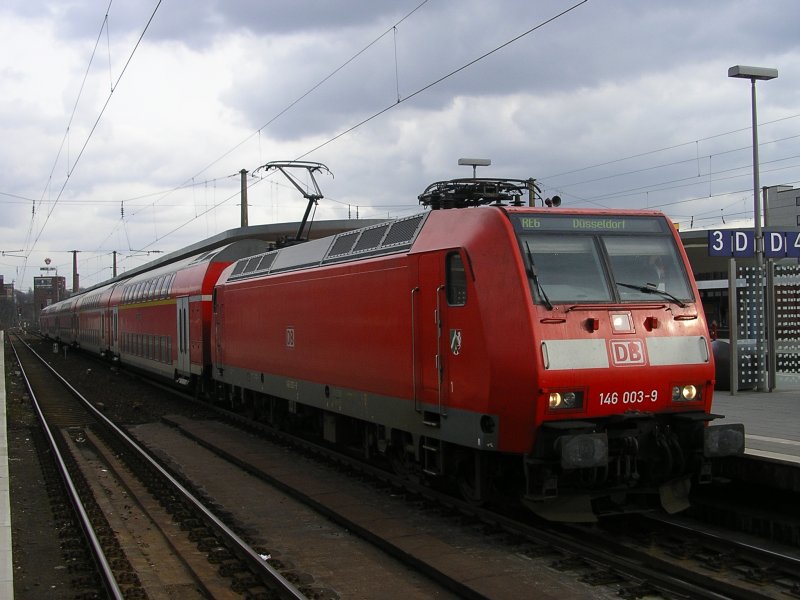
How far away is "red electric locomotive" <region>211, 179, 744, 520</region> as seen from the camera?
728 centimetres

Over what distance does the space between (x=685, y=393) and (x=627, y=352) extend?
78 cm

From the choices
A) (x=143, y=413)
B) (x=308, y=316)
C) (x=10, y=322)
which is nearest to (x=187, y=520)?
(x=308, y=316)

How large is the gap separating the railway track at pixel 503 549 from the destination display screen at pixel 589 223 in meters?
2.91

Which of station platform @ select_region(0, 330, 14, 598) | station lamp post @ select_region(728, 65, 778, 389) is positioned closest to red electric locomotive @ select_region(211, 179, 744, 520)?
station platform @ select_region(0, 330, 14, 598)

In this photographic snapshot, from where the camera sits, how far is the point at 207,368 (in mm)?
19094

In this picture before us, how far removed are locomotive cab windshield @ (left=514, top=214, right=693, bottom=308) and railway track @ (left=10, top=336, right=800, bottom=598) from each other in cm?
226

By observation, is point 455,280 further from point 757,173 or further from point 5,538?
point 757,173

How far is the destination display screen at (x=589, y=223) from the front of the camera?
785 cm

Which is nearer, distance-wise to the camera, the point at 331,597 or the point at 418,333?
the point at 331,597

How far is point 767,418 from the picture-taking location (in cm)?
1171

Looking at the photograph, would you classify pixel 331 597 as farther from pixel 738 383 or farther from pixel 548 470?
pixel 738 383

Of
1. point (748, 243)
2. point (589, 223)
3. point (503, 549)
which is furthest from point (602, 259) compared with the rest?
point (748, 243)

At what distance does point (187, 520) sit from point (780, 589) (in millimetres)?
6111

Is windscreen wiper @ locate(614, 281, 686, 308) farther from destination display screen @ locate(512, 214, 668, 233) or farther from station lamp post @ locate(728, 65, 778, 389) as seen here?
station lamp post @ locate(728, 65, 778, 389)
